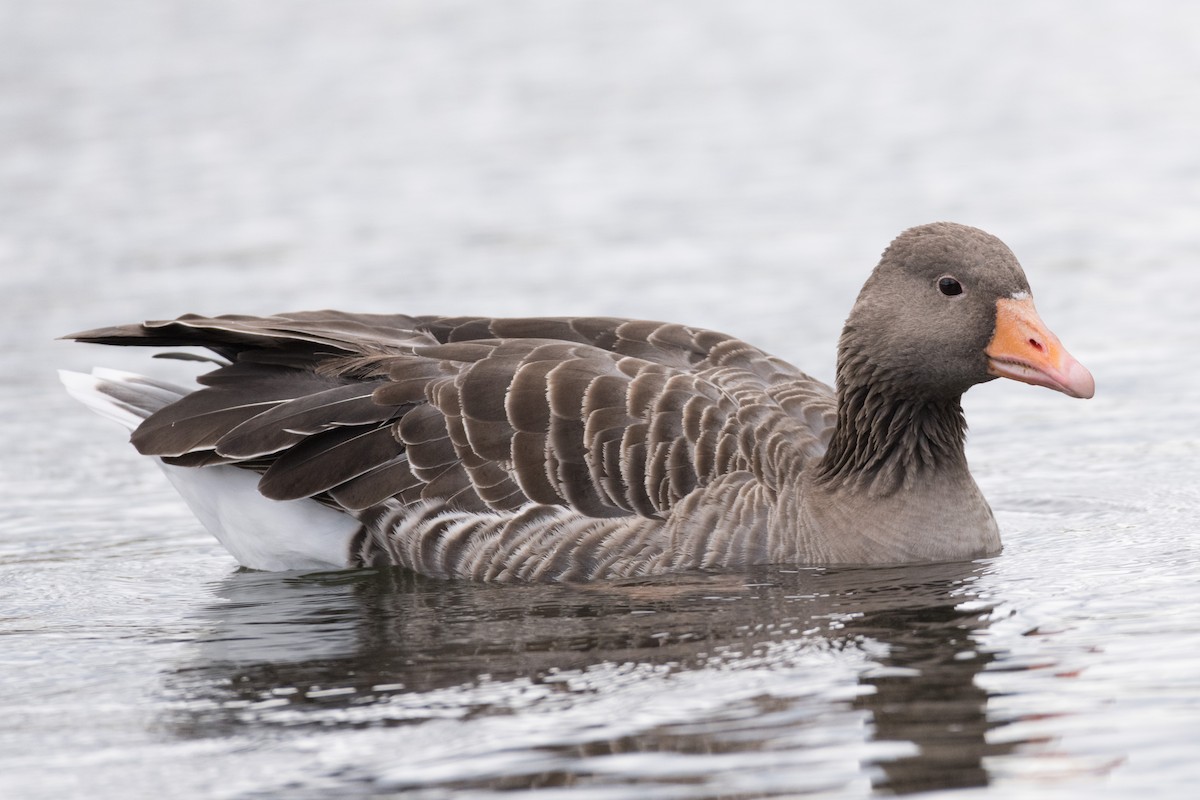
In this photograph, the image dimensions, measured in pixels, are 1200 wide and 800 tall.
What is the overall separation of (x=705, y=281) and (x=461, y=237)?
3.07 meters

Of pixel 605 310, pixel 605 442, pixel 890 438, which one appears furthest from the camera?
pixel 605 310

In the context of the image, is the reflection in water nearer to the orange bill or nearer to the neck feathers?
the neck feathers

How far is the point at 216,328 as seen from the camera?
1009cm

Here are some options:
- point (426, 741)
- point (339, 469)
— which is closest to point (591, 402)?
point (339, 469)

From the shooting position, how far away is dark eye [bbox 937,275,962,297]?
9414mm

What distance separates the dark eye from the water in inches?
57.2

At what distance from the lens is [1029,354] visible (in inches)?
360

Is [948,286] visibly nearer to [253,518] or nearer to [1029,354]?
[1029,354]

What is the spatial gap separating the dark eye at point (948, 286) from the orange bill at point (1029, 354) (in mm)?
238

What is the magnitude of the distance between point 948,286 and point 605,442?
1949mm

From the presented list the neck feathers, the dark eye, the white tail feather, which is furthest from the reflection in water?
the dark eye

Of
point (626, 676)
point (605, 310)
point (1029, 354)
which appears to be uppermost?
point (605, 310)

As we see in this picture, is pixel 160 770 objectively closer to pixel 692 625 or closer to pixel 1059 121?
pixel 692 625

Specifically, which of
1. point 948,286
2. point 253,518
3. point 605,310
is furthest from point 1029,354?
point 605,310
